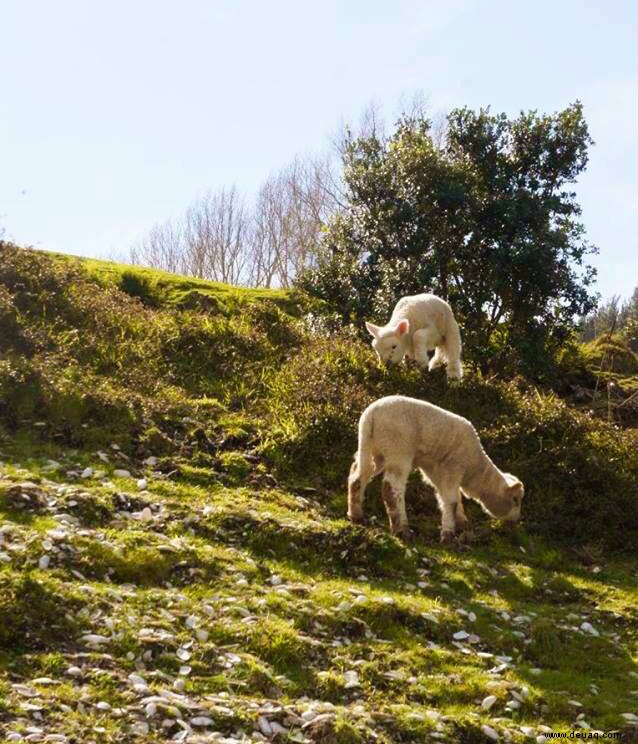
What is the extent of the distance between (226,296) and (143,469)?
15.9 metres

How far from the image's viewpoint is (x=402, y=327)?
21844mm

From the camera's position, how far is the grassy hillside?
978 centimetres

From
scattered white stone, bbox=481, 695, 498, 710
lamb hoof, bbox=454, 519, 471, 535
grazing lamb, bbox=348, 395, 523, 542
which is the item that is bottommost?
scattered white stone, bbox=481, 695, 498, 710

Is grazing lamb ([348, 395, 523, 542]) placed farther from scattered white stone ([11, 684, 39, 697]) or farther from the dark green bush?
scattered white stone ([11, 684, 39, 697])

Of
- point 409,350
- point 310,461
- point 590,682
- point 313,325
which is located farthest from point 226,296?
point 590,682

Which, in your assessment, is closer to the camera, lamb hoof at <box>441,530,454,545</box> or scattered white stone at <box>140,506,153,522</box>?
scattered white stone at <box>140,506,153,522</box>

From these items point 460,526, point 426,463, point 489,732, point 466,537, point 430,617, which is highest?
point 426,463

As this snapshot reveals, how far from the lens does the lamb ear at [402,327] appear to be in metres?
21.8

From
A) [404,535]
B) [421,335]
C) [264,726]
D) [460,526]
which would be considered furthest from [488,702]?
[421,335]

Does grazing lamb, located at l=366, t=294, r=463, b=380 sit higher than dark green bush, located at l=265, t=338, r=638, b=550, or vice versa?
grazing lamb, located at l=366, t=294, r=463, b=380

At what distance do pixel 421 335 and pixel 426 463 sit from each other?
5.90 meters

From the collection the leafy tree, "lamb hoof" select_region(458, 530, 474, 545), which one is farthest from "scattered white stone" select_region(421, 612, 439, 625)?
the leafy tree

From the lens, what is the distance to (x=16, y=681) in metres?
9.09

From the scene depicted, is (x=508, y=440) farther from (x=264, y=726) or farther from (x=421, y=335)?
(x=264, y=726)
